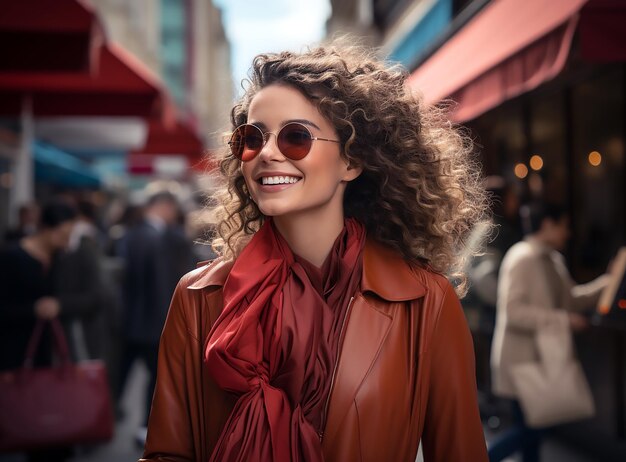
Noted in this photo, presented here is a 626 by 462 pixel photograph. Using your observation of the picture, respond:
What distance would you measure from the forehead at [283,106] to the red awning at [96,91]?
19.8 ft

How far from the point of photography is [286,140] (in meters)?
2.30

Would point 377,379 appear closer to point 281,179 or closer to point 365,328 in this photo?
point 365,328

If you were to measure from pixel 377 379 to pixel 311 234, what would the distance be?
1.64 ft

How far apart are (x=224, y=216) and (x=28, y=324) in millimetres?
3198

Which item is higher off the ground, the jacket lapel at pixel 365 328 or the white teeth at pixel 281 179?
the white teeth at pixel 281 179

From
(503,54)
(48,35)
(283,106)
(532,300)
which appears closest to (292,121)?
(283,106)

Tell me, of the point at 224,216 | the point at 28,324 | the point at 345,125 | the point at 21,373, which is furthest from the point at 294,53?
the point at 28,324

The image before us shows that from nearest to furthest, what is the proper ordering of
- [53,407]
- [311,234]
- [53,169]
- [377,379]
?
[377,379] < [311,234] < [53,407] < [53,169]

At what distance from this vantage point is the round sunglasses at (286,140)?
2305mm

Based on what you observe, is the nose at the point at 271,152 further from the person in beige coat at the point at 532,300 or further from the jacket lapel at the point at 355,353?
the person in beige coat at the point at 532,300

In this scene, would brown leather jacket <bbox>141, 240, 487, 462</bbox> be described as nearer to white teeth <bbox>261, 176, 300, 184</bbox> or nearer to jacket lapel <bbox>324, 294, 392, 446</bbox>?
jacket lapel <bbox>324, 294, 392, 446</bbox>

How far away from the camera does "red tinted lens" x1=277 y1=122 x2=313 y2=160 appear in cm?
230

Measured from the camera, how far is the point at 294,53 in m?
2.50

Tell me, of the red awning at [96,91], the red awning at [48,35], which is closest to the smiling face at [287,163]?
the red awning at [48,35]
